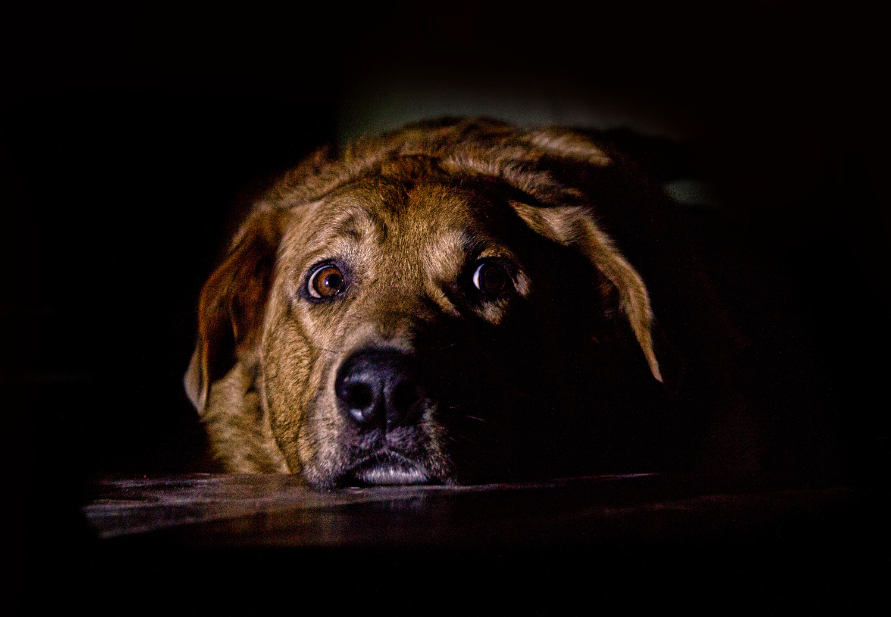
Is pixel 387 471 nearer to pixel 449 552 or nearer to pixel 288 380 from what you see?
pixel 449 552

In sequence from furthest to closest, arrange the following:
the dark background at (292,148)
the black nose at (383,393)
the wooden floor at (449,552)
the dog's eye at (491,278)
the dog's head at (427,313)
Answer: the dog's eye at (491,278), the dark background at (292,148), the dog's head at (427,313), the black nose at (383,393), the wooden floor at (449,552)

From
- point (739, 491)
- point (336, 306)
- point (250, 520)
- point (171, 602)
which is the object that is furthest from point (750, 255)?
point (171, 602)

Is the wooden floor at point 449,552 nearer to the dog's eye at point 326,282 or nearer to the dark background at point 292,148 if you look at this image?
the dark background at point 292,148

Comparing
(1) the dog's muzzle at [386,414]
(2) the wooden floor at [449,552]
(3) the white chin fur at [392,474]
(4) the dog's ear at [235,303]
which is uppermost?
(4) the dog's ear at [235,303]

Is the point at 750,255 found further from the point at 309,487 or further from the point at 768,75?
the point at 309,487

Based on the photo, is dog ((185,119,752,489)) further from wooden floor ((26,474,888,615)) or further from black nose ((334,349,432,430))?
wooden floor ((26,474,888,615))

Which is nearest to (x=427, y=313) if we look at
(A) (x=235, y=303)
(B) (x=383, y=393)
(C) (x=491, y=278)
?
(C) (x=491, y=278)

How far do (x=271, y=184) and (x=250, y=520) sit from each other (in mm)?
1205

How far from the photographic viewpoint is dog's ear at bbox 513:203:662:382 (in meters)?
2.35

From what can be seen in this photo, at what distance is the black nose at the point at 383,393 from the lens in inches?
74.9

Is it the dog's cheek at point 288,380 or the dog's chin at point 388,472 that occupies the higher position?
the dog's cheek at point 288,380

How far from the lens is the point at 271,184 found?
8.16 ft

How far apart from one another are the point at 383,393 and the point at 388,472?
25 centimetres

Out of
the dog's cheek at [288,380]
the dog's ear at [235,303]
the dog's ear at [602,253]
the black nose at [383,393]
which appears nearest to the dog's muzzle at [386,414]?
the black nose at [383,393]
